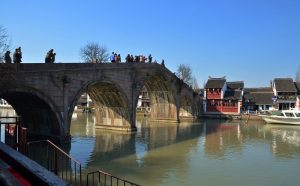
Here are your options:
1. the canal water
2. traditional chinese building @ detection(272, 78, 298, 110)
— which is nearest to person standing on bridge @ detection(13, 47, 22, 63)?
the canal water

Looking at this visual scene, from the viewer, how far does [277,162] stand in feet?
67.8

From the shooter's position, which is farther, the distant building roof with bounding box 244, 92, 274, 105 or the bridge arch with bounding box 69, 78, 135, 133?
the distant building roof with bounding box 244, 92, 274, 105

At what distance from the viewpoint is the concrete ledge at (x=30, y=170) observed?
6188mm

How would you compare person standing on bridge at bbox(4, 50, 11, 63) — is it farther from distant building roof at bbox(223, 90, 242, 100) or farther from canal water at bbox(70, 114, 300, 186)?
distant building roof at bbox(223, 90, 242, 100)

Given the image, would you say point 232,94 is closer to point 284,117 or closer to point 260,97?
point 260,97

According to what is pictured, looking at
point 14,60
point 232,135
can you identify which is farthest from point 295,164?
point 14,60

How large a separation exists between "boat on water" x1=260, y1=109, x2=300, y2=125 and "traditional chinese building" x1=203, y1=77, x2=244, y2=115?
27.2 ft

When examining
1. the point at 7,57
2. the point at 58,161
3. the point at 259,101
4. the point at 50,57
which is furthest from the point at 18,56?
the point at 259,101

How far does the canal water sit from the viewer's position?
54.4 ft

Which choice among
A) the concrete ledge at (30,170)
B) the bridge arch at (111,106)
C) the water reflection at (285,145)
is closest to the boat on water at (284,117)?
the water reflection at (285,145)

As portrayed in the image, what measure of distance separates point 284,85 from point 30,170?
177ft

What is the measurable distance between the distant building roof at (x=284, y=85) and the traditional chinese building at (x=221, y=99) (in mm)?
5369

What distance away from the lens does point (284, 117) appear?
4478 centimetres

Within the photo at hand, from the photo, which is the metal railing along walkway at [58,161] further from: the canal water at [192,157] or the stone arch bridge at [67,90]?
the stone arch bridge at [67,90]
